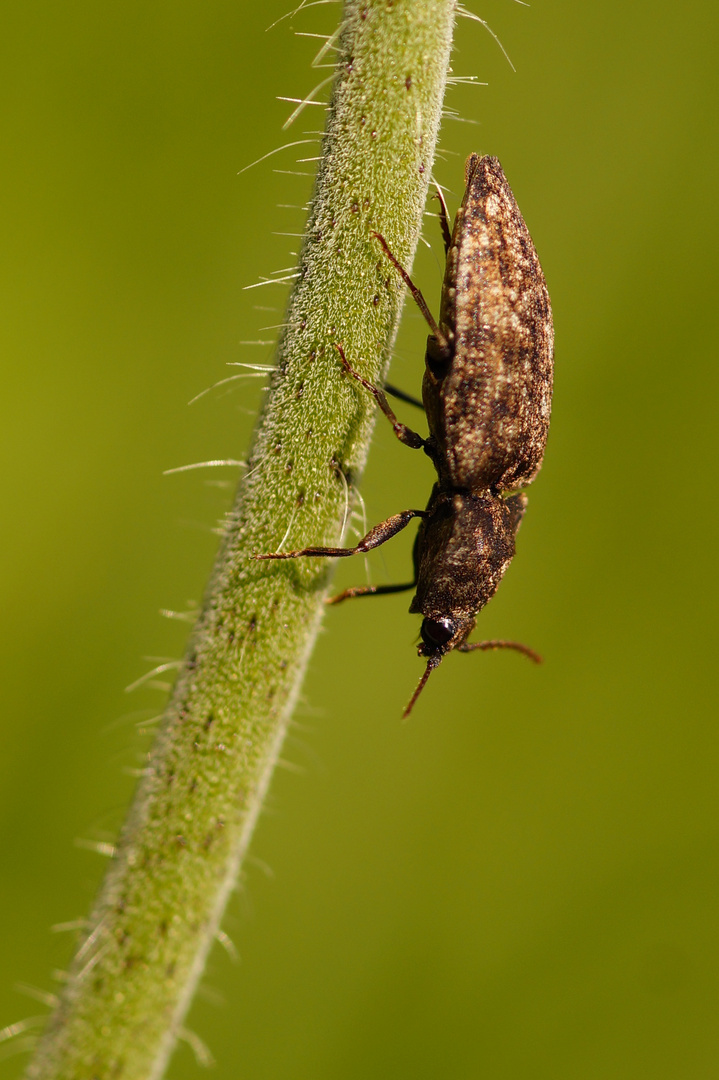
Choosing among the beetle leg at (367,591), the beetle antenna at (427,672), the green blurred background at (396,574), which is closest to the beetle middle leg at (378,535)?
the beetle leg at (367,591)

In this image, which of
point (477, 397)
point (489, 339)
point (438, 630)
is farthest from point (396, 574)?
point (489, 339)

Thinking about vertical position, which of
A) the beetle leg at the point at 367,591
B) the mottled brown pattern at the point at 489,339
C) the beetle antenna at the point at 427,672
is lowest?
the beetle antenna at the point at 427,672

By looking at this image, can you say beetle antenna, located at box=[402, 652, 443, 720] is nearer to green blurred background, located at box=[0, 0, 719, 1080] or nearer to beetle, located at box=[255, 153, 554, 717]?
beetle, located at box=[255, 153, 554, 717]

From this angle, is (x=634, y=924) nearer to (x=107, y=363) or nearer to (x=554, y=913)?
(x=554, y=913)

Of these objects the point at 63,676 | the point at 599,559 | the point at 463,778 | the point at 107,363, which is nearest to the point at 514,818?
the point at 463,778

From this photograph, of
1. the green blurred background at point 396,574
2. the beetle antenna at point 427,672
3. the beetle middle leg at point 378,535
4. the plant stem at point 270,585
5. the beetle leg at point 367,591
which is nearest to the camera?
the plant stem at point 270,585

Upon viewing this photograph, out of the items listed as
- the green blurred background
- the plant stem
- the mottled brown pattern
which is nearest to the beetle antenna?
the green blurred background

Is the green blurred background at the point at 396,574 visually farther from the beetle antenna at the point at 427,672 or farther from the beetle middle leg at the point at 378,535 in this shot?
the beetle middle leg at the point at 378,535
